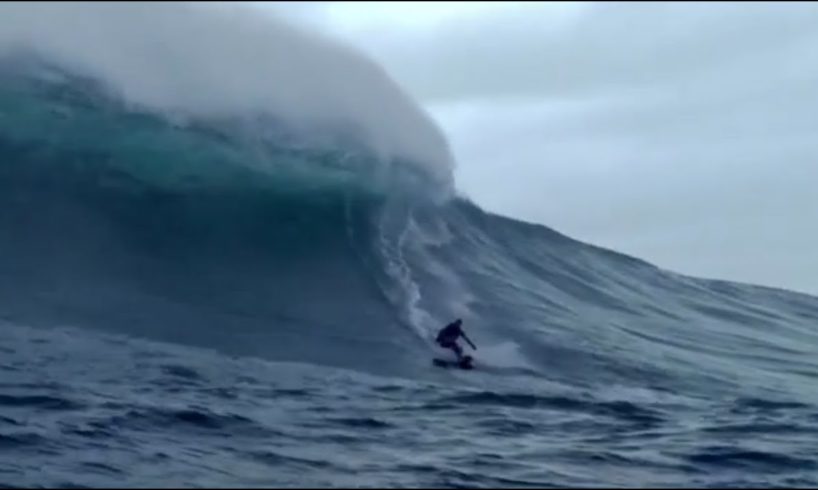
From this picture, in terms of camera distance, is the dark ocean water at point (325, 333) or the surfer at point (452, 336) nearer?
the dark ocean water at point (325, 333)

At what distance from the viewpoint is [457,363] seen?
12672 mm

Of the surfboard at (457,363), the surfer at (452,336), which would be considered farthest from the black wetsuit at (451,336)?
the surfboard at (457,363)

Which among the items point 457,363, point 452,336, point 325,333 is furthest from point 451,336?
point 325,333

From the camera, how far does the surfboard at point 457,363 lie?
12570 mm

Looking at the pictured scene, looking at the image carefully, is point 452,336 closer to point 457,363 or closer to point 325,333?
point 457,363

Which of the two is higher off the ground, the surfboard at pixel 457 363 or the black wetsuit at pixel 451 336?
the black wetsuit at pixel 451 336

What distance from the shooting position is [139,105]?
60.4ft

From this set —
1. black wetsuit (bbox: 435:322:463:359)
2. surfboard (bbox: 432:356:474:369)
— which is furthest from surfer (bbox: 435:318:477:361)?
surfboard (bbox: 432:356:474:369)

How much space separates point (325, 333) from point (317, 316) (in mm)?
515

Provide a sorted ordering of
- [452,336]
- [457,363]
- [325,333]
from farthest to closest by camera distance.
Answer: [325,333] → [452,336] → [457,363]

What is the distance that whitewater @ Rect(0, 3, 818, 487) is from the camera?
29.6 feet

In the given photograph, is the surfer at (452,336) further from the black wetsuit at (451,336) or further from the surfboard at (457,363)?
the surfboard at (457,363)

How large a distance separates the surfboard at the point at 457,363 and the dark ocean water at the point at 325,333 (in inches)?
6.9

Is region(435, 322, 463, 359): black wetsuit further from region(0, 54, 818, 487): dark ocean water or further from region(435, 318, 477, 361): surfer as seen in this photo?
region(0, 54, 818, 487): dark ocean water
